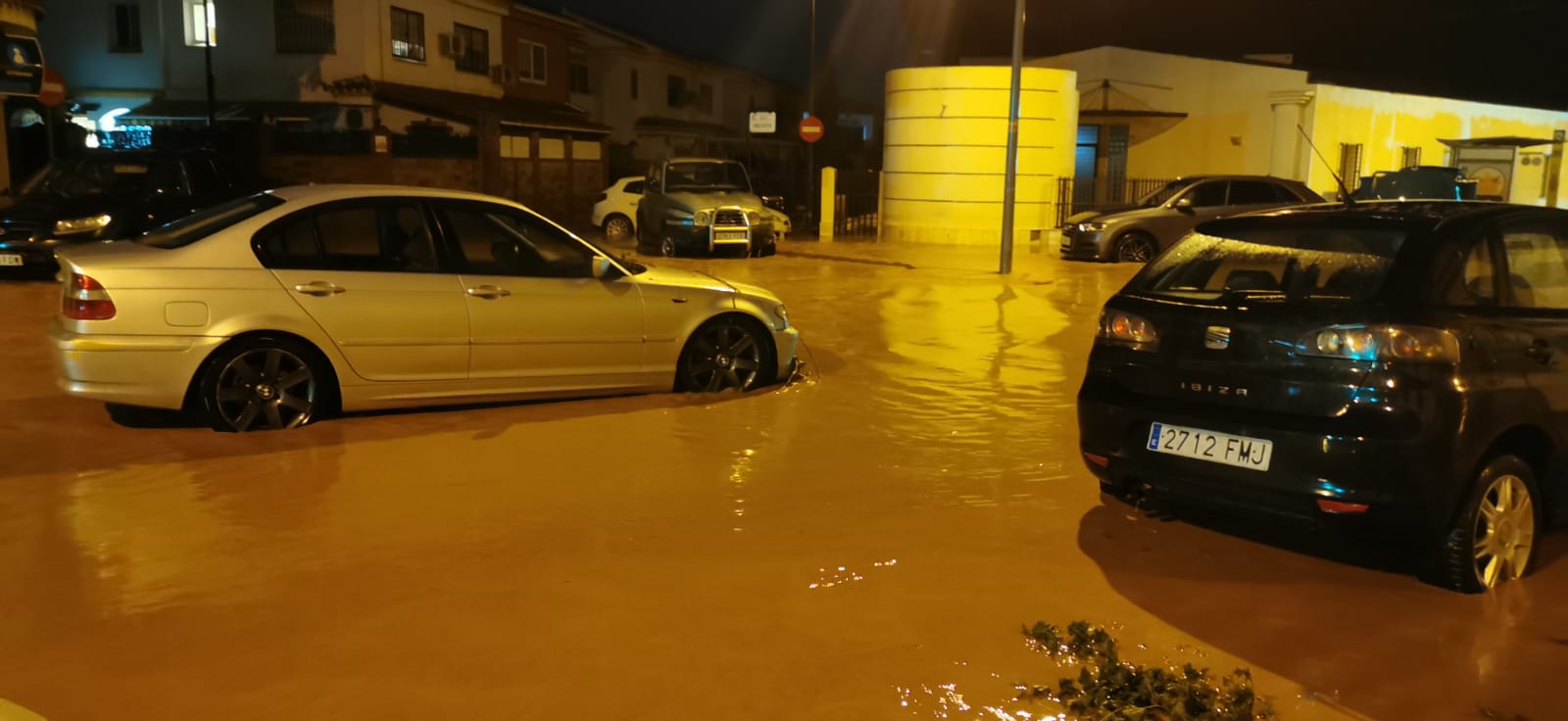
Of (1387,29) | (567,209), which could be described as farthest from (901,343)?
(1387,29)

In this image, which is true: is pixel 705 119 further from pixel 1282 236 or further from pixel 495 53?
pixel 1282 236

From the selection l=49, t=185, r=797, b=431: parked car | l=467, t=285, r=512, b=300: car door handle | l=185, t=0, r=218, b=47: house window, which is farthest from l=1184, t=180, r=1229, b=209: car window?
l=185, t=0, r=218, b=47: house window

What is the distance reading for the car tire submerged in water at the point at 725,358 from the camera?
8562 millimetres

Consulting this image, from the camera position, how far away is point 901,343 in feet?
37.6

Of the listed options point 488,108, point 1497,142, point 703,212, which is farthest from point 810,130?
point 1497,142

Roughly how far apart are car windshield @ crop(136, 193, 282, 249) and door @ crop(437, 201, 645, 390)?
3.56ft

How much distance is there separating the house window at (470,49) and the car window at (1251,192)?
20206 mm

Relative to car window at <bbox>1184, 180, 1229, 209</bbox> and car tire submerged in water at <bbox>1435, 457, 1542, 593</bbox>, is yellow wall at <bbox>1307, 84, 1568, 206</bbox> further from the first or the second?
car tire submerged in water at <bbox>1435, 457, 1542, 593</bbox>

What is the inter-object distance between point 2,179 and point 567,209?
1436cm

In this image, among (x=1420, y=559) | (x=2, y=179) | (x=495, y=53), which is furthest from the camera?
(x=495, y=53)

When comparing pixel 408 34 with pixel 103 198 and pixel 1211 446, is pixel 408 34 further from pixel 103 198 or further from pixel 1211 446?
pixel 1211 446

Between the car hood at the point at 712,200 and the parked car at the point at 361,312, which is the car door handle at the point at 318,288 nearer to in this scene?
the parked car at the point at 361,312

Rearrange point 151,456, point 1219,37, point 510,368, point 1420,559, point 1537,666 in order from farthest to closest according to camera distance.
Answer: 1. point 1219,37
2. point 510,368
3. point 151,456
4. point 1420,559
5. point 1537,666

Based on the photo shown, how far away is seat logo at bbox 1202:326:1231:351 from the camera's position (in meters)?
4.96
